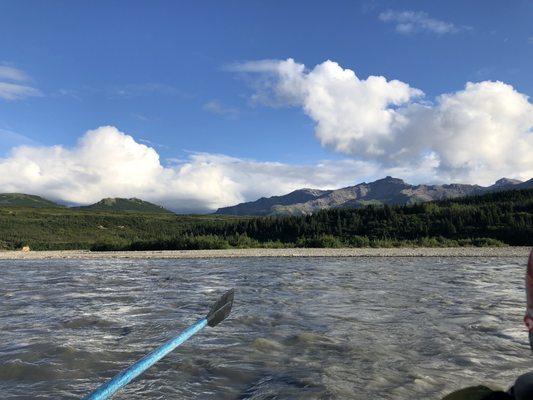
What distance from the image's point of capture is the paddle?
4895 mm

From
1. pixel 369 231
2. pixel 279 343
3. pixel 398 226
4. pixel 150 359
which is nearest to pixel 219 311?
pixel 279 343

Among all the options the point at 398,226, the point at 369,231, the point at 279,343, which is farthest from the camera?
the point at 369,231

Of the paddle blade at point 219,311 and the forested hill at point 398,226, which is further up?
the forested hill at point 398,226

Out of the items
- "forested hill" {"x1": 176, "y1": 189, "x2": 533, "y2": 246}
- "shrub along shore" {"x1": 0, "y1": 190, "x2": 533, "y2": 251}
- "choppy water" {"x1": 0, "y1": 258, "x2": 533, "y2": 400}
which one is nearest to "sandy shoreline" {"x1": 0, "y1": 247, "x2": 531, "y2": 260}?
"shrub along shore" {"x1": 0, "y1": 190, "x2": 533, "y2": 251}

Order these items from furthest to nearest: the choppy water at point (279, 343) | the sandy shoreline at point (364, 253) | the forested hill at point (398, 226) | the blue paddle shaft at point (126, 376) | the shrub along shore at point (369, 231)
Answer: the forested hill at point (398, 226) < the shrub along shore at point (369, 231) < the sandy shoreline at point (364, 253) < the choppy water at point (279, 343) < the blue paddle shaft at point (126, 376)

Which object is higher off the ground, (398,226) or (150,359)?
(398,226)

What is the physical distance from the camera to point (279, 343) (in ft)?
36.7

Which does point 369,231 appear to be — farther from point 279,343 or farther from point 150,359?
point 150,359

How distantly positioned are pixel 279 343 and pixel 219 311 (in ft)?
6.69

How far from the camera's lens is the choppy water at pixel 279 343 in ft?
26.4

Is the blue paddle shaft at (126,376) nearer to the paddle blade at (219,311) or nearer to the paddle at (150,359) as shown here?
the paddle at (150,359)

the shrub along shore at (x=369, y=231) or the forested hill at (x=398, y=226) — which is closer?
the shrub along shore at (x=369, y=231)

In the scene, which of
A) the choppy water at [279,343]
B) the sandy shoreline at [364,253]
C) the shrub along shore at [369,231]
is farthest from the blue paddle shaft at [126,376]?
the shrub along shore at [369,231]

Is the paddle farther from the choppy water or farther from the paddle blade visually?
the choppy water
